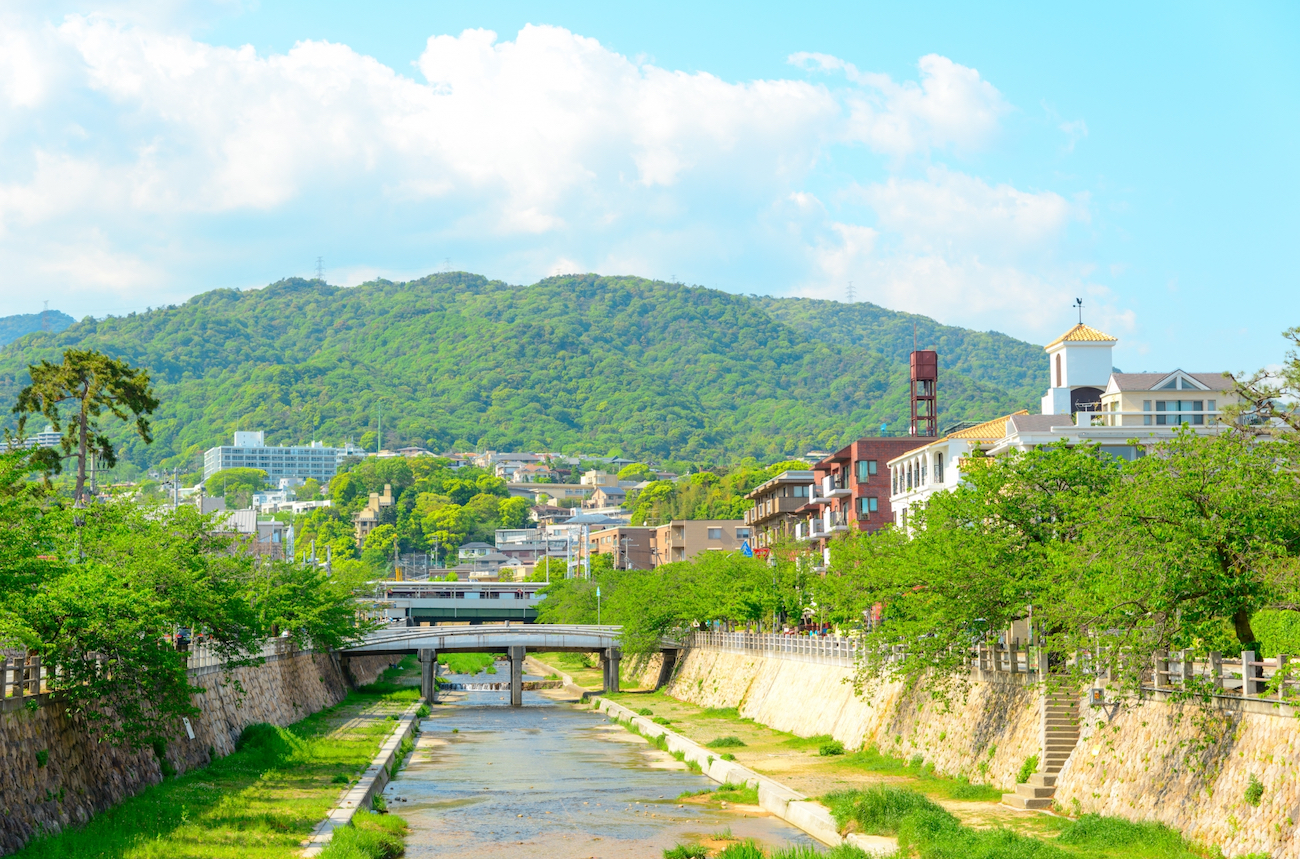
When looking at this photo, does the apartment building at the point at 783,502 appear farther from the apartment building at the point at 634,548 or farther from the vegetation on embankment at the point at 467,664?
the apartment building at the point at 634,548

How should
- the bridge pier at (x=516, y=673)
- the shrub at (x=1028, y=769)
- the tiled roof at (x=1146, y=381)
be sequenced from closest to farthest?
1. the shrub at (x=1028, y=769)
2. the tiled roof at (x=1146, y=381)
3. the bridge pier at (x=516, y=673)

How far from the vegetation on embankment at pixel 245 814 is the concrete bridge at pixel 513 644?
4145 cm

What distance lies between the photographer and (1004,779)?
32938mm

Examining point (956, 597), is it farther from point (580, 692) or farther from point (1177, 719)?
point (580, 692)

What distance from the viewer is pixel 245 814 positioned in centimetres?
2995

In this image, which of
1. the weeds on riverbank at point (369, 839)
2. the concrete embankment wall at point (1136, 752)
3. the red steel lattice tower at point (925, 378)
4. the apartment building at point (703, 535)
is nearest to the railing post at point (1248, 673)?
Answer: the concrete embankment wall at point (1136, 752)

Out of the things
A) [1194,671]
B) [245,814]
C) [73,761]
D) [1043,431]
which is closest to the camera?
[1194,671]

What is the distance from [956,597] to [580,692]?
218 feet

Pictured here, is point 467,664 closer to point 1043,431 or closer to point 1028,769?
point 1043,431

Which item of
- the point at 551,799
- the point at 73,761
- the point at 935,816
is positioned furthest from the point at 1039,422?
the point at 73,761

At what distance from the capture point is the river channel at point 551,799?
104ft

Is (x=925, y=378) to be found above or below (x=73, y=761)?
above

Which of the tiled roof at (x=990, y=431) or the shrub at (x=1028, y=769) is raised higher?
the tiled roof at (x=990, y=431)

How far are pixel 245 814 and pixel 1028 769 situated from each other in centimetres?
1834
